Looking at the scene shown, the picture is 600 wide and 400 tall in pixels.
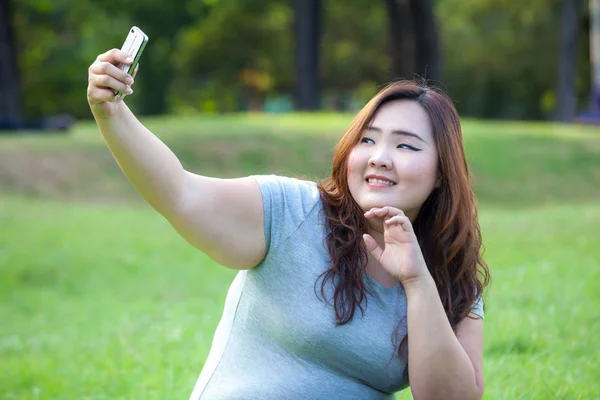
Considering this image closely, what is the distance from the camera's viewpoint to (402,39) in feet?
52.4

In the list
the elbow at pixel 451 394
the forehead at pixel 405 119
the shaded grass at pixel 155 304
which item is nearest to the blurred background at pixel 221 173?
the shaded grass at pixel 155 304

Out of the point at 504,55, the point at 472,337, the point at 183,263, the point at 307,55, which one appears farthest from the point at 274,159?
the point at 504,55

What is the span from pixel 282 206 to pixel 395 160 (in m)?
0.34

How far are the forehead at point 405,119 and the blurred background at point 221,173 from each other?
33 cm

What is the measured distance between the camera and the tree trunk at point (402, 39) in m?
15.6

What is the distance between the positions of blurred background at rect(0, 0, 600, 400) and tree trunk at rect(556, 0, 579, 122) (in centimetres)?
7

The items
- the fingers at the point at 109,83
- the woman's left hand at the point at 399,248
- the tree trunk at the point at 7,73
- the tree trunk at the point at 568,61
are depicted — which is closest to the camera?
the fingers at the point at 109,83

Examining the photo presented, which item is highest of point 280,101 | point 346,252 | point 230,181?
point 230,181

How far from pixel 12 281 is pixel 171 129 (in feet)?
28.5

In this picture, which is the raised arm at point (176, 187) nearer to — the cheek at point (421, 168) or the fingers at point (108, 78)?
the fingers at point (108, 78)

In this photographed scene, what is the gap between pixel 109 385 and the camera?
4691 mm

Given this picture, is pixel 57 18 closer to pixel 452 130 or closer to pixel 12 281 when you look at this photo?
pixel 12 281

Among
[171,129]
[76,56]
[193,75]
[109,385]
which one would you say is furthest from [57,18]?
[109,385]

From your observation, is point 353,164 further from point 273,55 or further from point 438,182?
point 273,55
